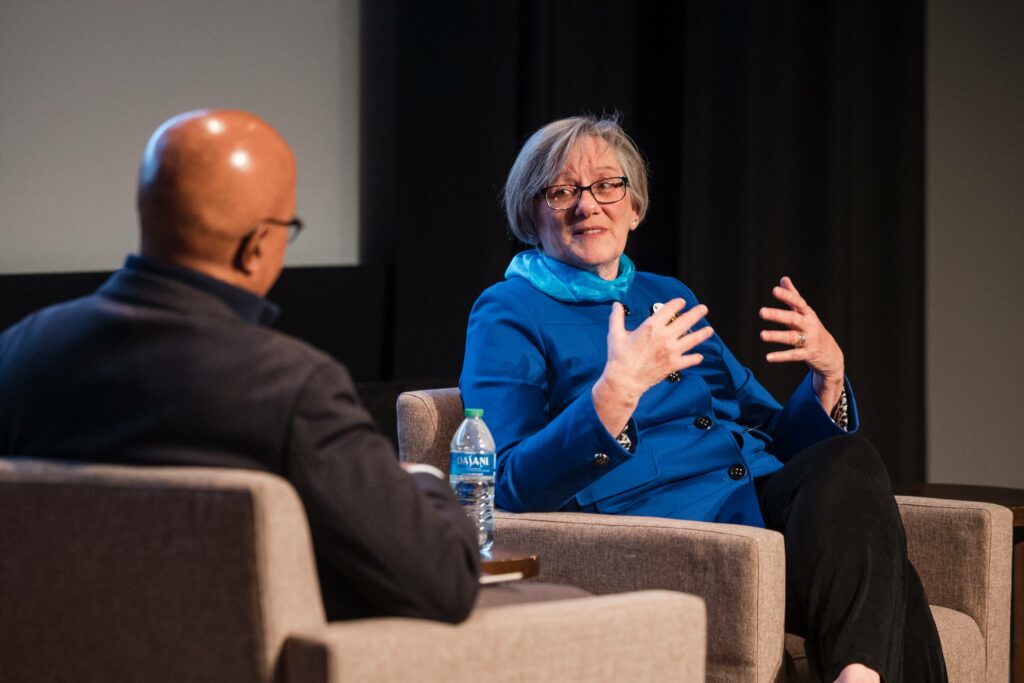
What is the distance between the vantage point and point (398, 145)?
362cm

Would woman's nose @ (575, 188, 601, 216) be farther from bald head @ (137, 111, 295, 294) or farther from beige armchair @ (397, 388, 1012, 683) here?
bald head @ (137, 111, 295, 294)

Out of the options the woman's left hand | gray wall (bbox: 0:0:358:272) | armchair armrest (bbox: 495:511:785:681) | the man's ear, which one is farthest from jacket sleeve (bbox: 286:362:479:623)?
gray wall (bbox: 0:0:358:272)

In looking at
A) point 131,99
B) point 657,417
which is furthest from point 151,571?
point 131,99

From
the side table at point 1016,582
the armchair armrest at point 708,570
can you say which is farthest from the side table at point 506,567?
the side table at point 1016,582

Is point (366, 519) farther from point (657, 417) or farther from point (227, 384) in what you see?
point (657, 417)

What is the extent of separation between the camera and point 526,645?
130 cm

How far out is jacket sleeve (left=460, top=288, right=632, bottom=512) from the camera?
80.8 inches

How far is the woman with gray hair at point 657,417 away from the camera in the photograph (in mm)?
1994

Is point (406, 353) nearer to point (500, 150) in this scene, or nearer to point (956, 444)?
point (500, 150)

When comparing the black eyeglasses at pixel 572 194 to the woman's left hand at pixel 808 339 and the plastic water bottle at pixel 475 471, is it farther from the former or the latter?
the plastic water bottle at pixel 475 471

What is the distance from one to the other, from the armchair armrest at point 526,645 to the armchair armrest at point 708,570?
16.8 inches

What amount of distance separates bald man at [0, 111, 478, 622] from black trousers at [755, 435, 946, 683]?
Answer: 0.82 meters

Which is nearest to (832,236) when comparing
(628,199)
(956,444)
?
(956,444)

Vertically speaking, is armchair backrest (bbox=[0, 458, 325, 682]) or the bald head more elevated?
the bald head
